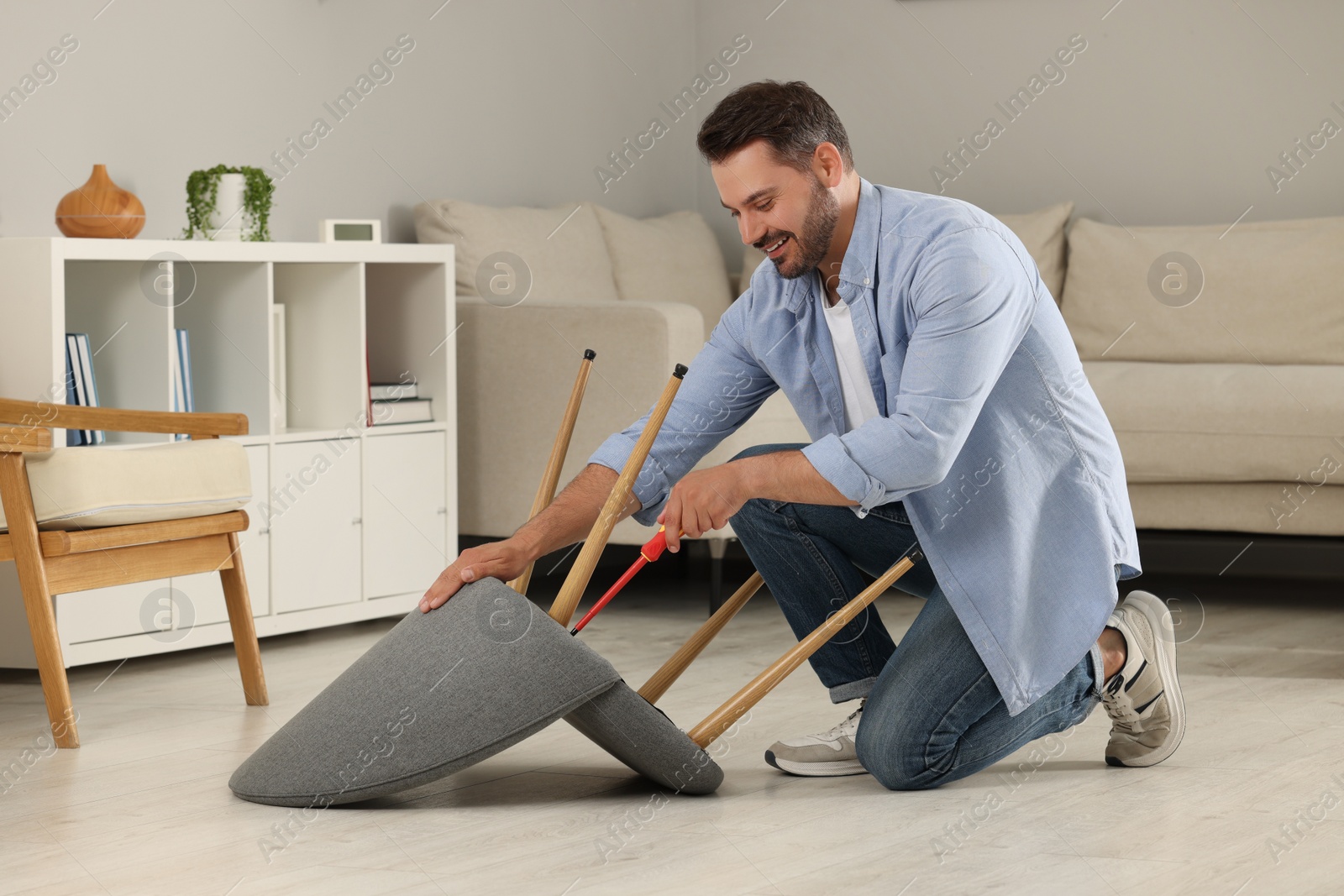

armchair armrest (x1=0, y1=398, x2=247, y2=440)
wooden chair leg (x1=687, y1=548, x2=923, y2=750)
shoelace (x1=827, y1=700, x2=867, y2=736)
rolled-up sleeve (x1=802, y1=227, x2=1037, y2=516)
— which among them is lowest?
shoelace (x1=827, y1=700, x2=867, y2=736)

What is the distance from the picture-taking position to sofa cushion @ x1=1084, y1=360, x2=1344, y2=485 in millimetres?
3129

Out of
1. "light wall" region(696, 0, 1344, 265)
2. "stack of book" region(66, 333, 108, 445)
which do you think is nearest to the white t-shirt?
"stack of book" region(66, 333, 108, 445)

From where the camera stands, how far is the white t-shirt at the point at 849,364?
6.44ft

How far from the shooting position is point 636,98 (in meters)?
4.73

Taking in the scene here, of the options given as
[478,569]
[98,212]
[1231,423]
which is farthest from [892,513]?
[98,212]

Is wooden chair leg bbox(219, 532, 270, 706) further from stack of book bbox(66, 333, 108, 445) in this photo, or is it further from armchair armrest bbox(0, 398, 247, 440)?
stack of book bbox(66, 333, 108, 445)

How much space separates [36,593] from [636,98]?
2.87 m

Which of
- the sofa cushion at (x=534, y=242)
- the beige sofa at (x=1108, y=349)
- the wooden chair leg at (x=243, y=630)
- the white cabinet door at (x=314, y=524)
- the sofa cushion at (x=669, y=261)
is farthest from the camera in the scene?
the sofa cushion at (x=669, y=261)

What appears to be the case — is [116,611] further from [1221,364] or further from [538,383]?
[1221,364]

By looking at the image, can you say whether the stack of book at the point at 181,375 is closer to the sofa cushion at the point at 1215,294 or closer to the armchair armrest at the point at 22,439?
the armchair armrest at the point at 22,439

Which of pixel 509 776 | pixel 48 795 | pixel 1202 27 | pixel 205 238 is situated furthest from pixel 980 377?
pixel 1202 27

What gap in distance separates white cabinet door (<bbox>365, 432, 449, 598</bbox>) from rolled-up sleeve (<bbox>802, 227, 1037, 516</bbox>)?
1635mm

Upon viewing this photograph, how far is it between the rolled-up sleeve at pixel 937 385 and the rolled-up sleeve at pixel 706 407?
287 millimetres

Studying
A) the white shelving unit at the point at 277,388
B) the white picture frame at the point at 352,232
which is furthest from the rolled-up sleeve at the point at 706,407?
the white picture frame at the point at 352,232
